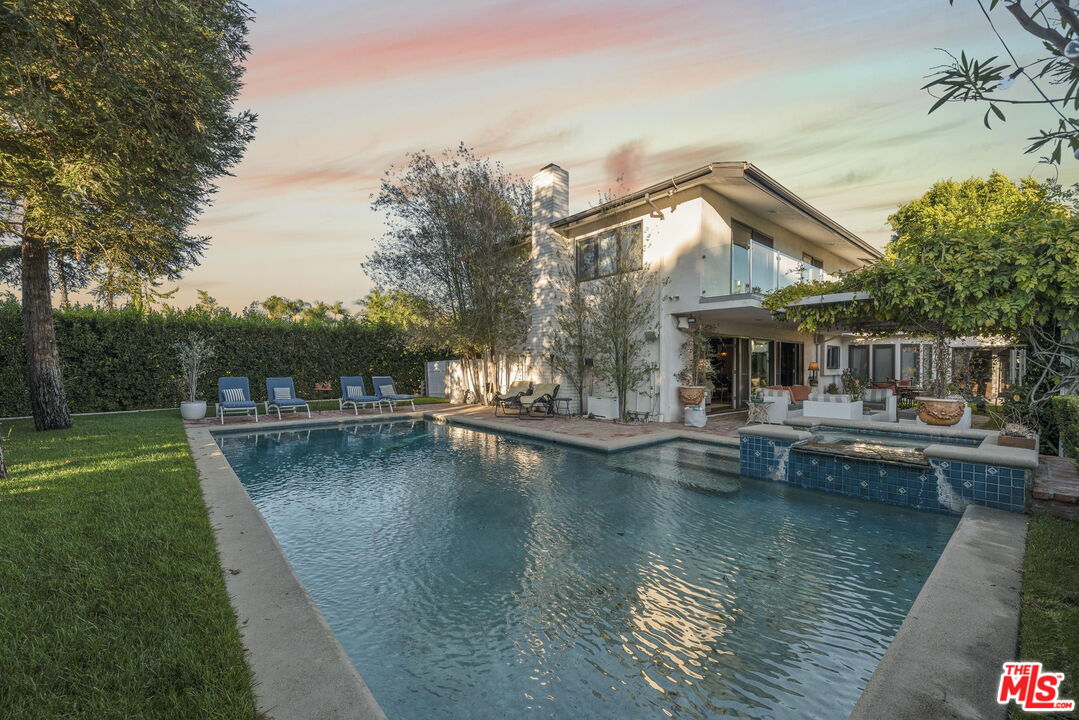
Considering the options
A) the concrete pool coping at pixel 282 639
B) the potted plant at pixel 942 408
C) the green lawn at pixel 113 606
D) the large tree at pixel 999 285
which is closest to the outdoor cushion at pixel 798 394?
the potted plant at pixel 942 408

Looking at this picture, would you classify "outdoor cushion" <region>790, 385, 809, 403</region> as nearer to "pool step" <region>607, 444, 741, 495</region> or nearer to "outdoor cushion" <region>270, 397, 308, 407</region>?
"pool step" <region>607, 444, 741, 495</region>

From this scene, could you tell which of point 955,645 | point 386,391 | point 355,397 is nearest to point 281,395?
point 355,397

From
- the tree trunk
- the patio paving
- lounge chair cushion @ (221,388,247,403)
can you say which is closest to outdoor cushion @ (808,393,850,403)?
the patio paving

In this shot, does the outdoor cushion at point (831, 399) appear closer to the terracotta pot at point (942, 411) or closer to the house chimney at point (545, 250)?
the terracotta pot at point (942, 411)

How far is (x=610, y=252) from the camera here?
503 inches

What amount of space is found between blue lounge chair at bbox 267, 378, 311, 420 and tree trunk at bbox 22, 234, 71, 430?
407 centimetres

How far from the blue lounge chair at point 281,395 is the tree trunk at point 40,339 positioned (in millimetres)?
4071

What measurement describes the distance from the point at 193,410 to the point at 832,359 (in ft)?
75.0

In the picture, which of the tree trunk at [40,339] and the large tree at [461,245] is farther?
the large tree at [461,245]

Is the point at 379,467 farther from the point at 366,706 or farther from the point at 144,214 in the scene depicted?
the point at 144,214

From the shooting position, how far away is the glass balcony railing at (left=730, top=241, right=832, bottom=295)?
10.8 meters

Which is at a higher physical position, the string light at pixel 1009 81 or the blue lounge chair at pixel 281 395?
the string light at pixel 1009 81

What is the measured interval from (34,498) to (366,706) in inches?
209

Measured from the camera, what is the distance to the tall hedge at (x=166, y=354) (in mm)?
11938
